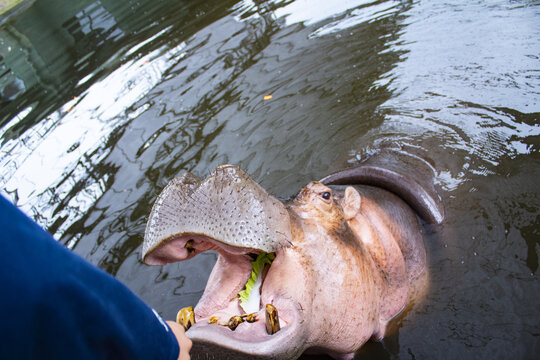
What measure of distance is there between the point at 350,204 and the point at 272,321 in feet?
3.12

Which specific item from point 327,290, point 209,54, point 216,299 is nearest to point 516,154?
point 327,290

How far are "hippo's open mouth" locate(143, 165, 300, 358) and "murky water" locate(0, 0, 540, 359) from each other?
1.00 meters

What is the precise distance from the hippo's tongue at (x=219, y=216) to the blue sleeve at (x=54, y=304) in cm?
55

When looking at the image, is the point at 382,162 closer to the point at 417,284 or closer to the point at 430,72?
the point at 417,284

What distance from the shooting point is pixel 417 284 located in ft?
8.91

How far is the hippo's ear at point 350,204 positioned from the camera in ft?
7.88

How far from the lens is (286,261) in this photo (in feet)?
6.37

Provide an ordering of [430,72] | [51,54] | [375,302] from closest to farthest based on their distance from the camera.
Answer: [375,302] → [430,72] → [51,54]

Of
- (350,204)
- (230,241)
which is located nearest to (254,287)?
(230,241)

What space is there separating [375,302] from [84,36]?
12349mm

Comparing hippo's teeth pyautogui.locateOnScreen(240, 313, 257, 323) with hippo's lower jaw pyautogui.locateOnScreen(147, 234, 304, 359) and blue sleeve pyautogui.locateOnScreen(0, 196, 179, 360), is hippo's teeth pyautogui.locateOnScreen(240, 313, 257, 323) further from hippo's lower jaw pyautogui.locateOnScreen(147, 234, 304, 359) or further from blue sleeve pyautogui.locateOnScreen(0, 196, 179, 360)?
blue sleeve pyautogui.locateOnScreen(0, 196, 179, 360)

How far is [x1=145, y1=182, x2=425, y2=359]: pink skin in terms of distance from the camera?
1.69 m

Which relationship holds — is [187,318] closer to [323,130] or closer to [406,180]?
[406,180]

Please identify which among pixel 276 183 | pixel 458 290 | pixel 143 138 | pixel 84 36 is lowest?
pixel 458 290
